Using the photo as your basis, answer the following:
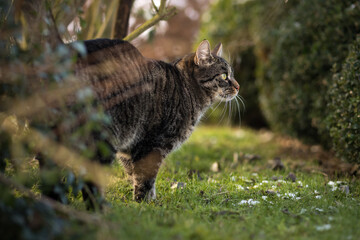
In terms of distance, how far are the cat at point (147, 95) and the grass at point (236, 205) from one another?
0.43 m

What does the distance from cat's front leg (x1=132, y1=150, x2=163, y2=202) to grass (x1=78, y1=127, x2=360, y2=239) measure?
0.13 m

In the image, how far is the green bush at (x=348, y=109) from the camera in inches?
165

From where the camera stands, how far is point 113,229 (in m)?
2.24

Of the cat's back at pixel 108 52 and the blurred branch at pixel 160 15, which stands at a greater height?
the blurred branch at pixel 160 15

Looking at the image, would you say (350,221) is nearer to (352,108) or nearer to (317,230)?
(317,230)

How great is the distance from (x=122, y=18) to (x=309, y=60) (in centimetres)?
316

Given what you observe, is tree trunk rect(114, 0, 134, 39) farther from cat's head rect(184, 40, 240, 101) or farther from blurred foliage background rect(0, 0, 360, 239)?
cat's head rect(184, 40, 240, 101)

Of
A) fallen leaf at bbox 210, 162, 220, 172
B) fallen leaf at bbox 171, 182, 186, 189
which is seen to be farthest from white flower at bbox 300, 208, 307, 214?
fallen leaf at bbox 210, 162, 220, 172

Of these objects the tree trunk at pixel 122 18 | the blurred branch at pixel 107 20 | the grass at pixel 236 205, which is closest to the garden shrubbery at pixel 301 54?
the grass at pixel 236 205

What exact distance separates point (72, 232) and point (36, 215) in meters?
0.25

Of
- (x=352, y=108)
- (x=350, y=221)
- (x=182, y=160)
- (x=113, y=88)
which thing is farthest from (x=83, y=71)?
(x=352, y=108)

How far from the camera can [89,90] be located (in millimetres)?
2215

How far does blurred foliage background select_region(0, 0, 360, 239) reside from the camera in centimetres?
225

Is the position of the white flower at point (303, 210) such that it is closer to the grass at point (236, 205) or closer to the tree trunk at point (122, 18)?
the grass at point (236, 205)
